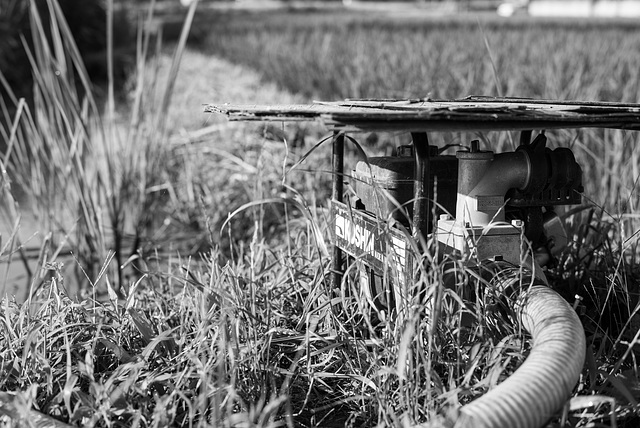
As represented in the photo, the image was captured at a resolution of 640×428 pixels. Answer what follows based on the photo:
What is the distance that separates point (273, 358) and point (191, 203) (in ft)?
5.00

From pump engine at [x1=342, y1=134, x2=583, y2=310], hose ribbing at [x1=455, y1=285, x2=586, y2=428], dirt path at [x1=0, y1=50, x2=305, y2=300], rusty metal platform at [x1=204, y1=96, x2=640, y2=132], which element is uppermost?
rusty metal platform at [x1=204, y1=96, x2=640, y2=132]

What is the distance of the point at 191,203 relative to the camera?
286 centimetres

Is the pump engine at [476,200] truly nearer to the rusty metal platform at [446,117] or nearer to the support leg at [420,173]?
the support leg at [420,173]

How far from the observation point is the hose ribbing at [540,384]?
0.98 metres

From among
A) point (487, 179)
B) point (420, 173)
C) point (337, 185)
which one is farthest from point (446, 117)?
point (337, 185)

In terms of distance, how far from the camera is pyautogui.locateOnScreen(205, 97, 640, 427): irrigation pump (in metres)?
1.06

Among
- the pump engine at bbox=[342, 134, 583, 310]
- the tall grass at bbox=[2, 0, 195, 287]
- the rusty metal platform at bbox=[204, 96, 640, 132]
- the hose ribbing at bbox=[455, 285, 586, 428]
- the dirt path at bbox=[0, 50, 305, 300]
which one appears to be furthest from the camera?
the dirt path at bbox=[0, 50, 305, 300]

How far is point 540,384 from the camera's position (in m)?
1.02

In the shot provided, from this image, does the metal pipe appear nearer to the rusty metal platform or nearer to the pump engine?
the pump engine

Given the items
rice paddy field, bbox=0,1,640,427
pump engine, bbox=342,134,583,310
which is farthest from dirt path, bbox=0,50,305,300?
pump engine, bbox=342,134,583,310

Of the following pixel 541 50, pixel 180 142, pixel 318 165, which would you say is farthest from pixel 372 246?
pixel 541 50

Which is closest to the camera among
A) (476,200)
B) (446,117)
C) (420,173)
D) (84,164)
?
(446,117)

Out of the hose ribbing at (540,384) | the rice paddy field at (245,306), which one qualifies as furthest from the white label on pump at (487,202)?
the hose ribbing at (540,384)

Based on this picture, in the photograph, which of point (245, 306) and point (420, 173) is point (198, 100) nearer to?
point (245, 306)
